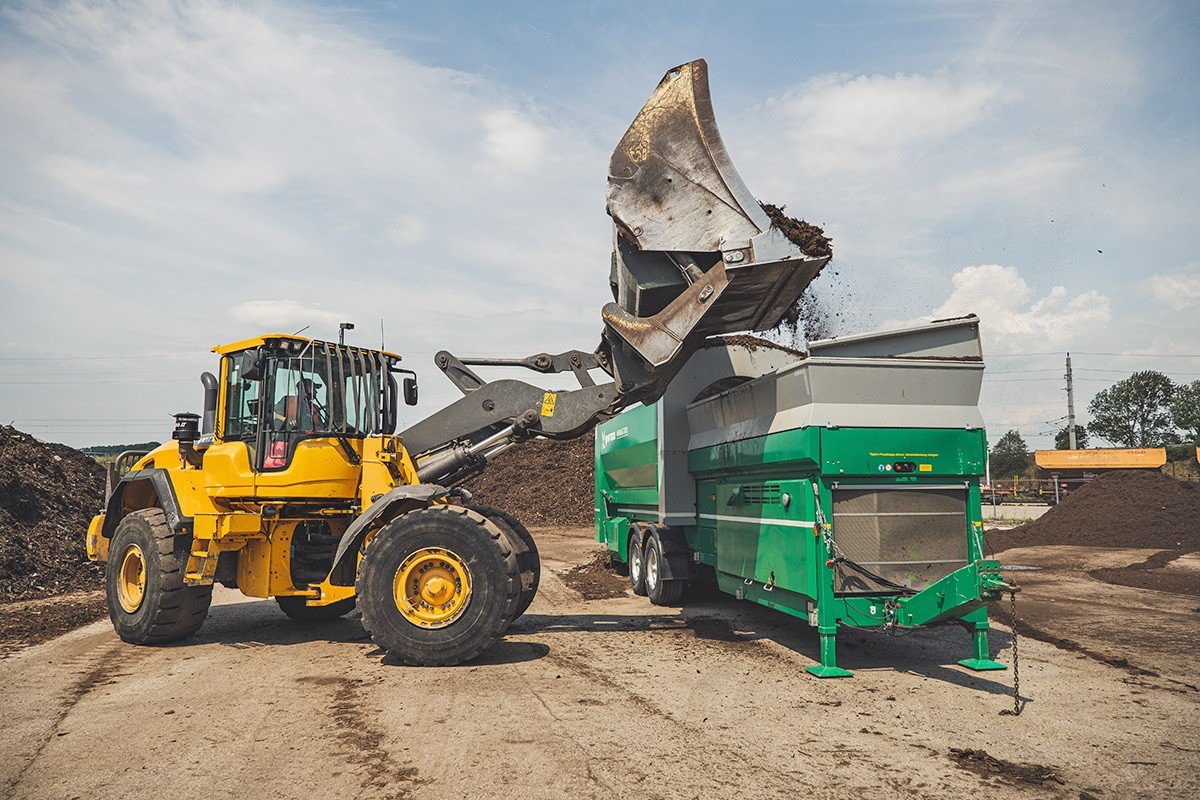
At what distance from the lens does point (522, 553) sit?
8.44 metres

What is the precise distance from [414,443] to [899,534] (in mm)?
5082

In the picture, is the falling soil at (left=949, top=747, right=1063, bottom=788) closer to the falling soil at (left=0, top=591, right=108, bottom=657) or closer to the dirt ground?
the dirt ground

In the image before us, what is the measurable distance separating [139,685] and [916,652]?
6.96m

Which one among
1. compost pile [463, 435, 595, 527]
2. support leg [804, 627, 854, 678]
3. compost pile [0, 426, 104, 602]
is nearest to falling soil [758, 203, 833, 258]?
support leg [804, 627, 854, 678]

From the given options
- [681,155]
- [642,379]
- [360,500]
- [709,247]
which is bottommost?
[360,500]

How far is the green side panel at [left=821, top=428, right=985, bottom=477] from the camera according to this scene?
731 centimetres

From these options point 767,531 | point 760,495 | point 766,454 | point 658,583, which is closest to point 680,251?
point 766,454

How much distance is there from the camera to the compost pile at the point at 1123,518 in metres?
20.5

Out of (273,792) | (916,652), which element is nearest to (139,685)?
(273,792)

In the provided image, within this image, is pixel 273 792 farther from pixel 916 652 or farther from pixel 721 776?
pixel 916 652

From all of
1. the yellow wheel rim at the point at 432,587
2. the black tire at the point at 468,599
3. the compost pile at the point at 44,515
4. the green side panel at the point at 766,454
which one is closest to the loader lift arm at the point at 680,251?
the green side panel at the point at 766,454

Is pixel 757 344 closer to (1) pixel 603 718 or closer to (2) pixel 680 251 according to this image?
(2) pixel 680 251

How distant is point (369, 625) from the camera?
763 cm

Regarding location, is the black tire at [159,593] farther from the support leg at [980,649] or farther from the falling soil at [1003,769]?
the support leg at [980,649]
